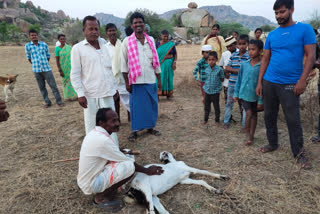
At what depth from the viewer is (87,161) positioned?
6.64 ft

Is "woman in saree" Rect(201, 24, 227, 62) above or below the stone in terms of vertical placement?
below

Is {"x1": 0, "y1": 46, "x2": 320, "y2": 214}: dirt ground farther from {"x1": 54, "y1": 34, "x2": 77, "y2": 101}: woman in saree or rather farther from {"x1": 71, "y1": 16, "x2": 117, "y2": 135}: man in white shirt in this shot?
{"x1": 54, "y1": 34, "x2": 77, "y2": 101}: woman in saree

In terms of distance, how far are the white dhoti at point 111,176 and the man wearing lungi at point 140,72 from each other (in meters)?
1.63

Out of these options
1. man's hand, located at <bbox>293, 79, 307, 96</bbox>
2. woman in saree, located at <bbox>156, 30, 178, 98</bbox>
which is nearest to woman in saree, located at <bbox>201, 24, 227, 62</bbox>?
woman in saree, located at <bbox>156, 30, 178, 98</bbox>

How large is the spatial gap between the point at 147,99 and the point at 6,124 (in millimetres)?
3263

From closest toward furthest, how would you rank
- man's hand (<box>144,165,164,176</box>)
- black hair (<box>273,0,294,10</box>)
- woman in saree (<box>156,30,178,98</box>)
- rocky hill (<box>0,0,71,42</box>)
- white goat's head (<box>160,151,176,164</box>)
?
man's hand (<box>144,165,164,176</box>)
black hair (<box>273,0,294,10</box>)
white goat's head (<box>160,151,176,164</box>)
woman in saree (<box>156,30,178,98</box>)
rocky hill (<box>0,0,71,42</box>)

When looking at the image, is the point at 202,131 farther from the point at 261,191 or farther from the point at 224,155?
the point at 261,191

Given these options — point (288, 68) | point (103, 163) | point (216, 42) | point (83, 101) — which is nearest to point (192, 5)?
point (216, 42)

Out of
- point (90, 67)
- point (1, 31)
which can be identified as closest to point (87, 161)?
point (90, 67)

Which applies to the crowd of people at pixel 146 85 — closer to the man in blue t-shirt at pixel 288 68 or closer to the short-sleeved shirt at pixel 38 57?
the man in blue t-shirt at pixel 288 68

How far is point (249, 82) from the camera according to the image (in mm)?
3115

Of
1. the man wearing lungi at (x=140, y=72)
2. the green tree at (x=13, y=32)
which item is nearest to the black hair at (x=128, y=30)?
the man wearing lungi at (x=140, y=72)

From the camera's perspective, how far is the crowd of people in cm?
208

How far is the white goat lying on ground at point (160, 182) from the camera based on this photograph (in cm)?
212
